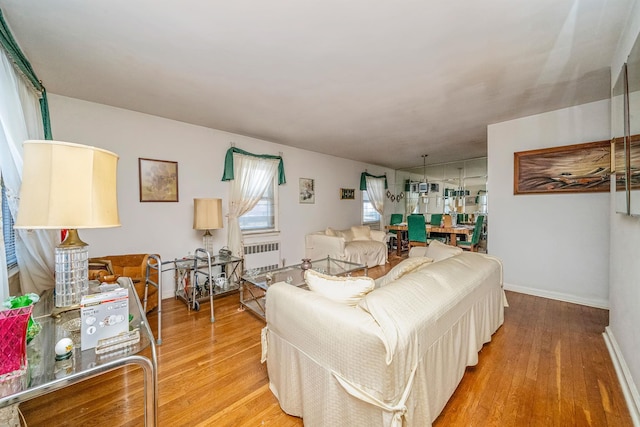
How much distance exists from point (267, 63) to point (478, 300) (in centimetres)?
249

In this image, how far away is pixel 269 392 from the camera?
1645 mm

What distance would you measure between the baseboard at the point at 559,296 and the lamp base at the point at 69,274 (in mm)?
4511

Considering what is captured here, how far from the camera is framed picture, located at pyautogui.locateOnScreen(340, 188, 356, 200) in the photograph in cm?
586

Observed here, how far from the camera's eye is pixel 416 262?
1.92 m

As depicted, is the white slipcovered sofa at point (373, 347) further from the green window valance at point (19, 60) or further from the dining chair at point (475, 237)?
the dining chair at point (475, 237)

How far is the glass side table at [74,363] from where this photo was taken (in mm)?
674

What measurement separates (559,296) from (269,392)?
367cm

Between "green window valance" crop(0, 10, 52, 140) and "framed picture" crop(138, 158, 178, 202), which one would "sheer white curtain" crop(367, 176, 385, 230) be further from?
"green window valance" crop(0, 10, 52, 140)

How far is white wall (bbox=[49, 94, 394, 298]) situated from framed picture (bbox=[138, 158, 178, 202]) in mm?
62

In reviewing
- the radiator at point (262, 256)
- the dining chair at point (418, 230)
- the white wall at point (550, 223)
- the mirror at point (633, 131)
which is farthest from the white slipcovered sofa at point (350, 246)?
the mirror at point (633, 131)

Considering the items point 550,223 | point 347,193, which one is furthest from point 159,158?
point 550,223

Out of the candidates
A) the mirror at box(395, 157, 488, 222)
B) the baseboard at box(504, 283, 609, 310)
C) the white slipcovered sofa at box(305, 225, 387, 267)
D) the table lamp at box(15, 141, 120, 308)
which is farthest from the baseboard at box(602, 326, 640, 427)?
the mirror at box(395, 157, 488, 222)

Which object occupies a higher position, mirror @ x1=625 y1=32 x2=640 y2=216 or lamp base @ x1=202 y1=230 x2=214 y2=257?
mirror @ x1=625 y1=32 x2=640 y2=216

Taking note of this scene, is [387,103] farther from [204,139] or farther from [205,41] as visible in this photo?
[204,139]
